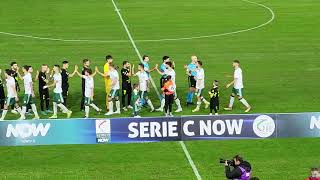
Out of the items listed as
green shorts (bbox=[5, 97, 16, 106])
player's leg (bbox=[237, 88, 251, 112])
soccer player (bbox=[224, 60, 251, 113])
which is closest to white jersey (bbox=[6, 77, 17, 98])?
green shorts (bbox=[5, 97, 16, 106])

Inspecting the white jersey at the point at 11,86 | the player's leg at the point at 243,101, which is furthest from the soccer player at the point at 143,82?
the white jersey at the point at 11,86

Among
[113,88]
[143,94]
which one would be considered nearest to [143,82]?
[143,94]

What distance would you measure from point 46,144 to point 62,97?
4219 millimetres

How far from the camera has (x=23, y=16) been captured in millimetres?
44875

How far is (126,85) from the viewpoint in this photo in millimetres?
25484

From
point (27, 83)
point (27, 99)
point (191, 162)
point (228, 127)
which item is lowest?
point (191, 162)

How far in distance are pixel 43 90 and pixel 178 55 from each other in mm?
10962

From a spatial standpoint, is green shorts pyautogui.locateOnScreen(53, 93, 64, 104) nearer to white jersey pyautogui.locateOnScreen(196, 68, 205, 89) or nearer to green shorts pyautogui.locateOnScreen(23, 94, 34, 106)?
green shorts pyautogui.locateOnScreen(23, 94, 34, 106)

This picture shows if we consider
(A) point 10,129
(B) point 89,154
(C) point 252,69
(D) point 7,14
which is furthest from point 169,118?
(D) point 7,14

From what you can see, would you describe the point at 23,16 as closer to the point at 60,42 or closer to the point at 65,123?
the point at 60,42

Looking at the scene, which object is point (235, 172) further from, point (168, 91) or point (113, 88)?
point (113, 88)

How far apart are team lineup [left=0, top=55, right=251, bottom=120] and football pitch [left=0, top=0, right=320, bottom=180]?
0.59 m

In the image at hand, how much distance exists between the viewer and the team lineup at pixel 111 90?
2406 centimetres

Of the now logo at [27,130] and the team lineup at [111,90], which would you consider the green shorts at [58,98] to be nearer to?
the team lineup at [111,90]
